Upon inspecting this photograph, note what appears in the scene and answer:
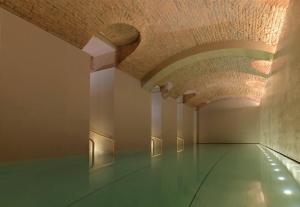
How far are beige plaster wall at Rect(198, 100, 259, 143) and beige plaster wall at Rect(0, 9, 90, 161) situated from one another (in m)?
18.1

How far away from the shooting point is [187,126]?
22109mm

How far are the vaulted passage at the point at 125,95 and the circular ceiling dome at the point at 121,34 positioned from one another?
0.12 feet

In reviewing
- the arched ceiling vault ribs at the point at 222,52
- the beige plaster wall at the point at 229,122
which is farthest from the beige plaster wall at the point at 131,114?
the beige plaster wall at the point at 229,122

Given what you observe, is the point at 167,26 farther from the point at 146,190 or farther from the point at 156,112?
the point at 156,112

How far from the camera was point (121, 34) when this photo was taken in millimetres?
9461

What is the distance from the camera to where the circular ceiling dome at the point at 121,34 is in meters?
9.03

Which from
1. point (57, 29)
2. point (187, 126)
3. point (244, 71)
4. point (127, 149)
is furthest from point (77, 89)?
point (187, 126)

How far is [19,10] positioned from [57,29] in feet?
3.78

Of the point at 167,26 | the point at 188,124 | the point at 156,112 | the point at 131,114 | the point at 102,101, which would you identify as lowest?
the point at 188,124

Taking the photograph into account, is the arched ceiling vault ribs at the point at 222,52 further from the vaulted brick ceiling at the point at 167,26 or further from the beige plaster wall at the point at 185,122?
the beige plaster wall at the point at 185,122

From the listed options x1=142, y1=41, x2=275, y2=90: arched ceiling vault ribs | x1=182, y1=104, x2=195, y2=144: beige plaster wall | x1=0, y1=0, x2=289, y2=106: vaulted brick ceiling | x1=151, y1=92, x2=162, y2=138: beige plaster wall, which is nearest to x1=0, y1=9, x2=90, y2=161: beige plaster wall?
x1=0, y1=0, x2=289, y2=106: vaulted brick ceiling

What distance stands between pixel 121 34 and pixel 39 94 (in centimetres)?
402

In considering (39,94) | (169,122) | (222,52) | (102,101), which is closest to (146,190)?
(39,94)

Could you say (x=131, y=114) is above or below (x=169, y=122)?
above
